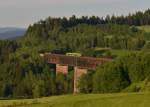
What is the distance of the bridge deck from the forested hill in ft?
7.85

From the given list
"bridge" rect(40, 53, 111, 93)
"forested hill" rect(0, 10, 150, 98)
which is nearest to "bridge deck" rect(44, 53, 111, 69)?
"bridge" rect(40, 53, 111, 93)

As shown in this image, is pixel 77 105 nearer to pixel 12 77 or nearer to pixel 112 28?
pixel 12 77

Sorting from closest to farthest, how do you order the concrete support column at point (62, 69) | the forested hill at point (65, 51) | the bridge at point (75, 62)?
the forested hill at point (65, 51) < the bridge at point (75, 62) < the concrete support column at point (62, 69)

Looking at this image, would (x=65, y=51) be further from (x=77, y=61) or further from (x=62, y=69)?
(x=77, y=61)

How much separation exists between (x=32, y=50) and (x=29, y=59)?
46.8 feet

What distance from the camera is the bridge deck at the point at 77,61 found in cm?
10756

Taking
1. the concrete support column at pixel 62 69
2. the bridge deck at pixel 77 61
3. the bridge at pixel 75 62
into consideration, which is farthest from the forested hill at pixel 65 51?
the bridge deck at pixel 77 61

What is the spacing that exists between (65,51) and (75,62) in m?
35.6

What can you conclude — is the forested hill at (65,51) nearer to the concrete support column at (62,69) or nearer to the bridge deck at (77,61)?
the concrete support column at (62,69)

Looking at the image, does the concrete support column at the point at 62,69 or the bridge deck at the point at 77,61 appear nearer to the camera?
the bridge deck at the point at 77,61

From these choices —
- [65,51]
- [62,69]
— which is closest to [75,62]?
[62,69]

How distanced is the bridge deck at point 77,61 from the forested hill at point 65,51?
2.39 meters

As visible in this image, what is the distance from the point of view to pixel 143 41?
14862 centimetres

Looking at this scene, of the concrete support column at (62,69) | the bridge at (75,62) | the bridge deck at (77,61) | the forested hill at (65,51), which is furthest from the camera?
the concrete support column at (62,69)
